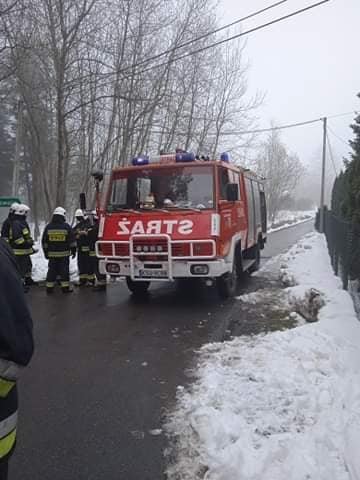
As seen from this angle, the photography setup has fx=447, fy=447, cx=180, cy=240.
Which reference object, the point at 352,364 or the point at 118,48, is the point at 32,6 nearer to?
the point at 118,48

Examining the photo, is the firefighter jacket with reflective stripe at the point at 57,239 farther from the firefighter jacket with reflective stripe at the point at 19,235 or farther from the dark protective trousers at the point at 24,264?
the dark protective trousers at the point at 24,264

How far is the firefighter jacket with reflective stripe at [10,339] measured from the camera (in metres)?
1.88

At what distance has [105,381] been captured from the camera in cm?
461

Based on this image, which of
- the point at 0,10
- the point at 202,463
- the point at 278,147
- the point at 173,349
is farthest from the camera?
the point at 278,147

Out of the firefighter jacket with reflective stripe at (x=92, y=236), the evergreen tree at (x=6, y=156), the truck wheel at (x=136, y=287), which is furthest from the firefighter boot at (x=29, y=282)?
the evergreen tree at (x=6, y=156)

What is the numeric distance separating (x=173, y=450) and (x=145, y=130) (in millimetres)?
17546

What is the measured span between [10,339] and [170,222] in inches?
230

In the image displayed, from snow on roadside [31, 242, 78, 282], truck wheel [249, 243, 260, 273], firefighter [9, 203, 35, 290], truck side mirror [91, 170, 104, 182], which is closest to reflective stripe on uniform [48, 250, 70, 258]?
firefighter [9, 203, 35, 290]

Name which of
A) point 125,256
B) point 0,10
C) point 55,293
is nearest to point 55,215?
point 55,293

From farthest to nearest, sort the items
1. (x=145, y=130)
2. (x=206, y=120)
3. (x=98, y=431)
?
(x=206, y=120) → (x=145, y=130) → (x=98, y=431)

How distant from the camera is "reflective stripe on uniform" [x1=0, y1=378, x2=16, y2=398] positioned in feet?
6.24

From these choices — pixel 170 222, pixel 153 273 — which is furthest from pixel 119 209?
pixel 153 273

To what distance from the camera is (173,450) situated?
128 inches

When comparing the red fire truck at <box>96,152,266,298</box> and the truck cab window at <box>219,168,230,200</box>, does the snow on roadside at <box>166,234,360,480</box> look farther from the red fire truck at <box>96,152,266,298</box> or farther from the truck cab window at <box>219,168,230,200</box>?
the truck cab window at <box>219,168,230,200</box>
